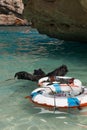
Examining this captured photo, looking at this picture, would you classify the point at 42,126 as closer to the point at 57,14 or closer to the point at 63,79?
the point at 63,79

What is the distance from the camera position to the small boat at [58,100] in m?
8.24

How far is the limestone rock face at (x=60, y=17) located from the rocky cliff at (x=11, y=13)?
3105cm

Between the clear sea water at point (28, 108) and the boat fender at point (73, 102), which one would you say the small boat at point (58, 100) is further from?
the clear sea water at point (28, 108)

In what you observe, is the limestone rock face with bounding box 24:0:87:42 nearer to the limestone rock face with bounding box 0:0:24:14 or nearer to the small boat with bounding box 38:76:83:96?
the small boat with bounding box 38:76:83:96

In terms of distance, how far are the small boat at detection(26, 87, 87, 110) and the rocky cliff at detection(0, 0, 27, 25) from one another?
150 ft

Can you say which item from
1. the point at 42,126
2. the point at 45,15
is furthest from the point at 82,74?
the point at 45,15

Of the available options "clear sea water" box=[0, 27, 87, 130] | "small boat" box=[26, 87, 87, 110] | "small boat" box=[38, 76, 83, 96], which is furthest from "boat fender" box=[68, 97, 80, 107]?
"small boat" box=[38, 76, 83, 96]

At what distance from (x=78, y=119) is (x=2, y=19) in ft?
156

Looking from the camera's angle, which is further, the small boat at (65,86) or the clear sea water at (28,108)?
the small boat at (65,86)

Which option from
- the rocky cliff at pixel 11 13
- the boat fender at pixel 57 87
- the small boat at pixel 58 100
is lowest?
the rocky cliff at pixel 11 13

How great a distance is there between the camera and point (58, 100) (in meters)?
8.32

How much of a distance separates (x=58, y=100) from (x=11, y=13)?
49.1m

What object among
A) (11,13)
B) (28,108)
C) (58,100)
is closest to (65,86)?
(58,100)

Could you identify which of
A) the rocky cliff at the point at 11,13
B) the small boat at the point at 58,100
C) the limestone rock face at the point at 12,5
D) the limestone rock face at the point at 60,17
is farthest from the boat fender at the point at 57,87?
the limestone rock face at the point at 12,5
